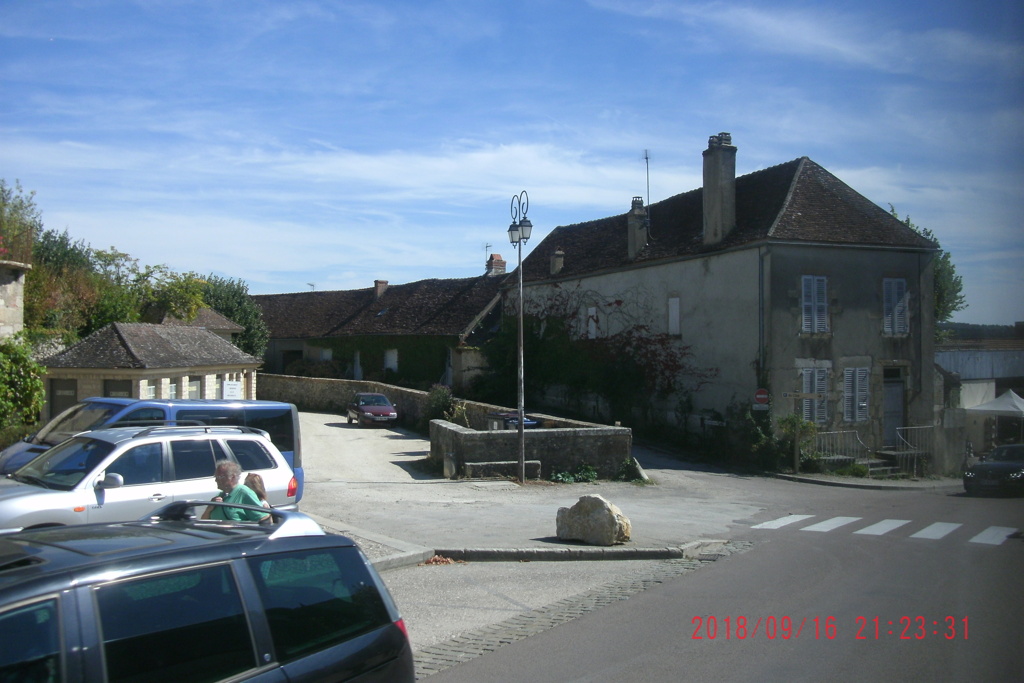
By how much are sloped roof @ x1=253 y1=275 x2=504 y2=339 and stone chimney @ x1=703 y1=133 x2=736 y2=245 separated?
16.8 meters

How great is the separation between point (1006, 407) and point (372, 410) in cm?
2247

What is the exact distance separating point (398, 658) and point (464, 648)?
285 cm

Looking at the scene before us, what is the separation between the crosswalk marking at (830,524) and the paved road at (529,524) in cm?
17

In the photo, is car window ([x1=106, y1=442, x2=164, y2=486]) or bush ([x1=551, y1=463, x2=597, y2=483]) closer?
car window ([x1=106, y1=442, x2=164, y2=486])

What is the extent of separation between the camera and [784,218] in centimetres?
A: 2608

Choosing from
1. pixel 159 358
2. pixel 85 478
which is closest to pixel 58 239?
pixel 159 358

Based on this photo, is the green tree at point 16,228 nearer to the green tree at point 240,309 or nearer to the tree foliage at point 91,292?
the tree foliage at point 91,292

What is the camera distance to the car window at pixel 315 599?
372 cm

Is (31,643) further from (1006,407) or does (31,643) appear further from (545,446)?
(1006,407)

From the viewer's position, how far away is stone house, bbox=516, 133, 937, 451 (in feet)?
84.5

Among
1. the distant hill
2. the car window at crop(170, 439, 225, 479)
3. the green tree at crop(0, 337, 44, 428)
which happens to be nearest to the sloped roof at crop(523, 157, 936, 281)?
the distant hill

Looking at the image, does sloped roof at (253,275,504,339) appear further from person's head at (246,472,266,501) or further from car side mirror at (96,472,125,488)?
person's head at (246,472,266,501)

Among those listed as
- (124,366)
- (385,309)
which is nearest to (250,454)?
(124,366)

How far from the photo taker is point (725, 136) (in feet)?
90.7
